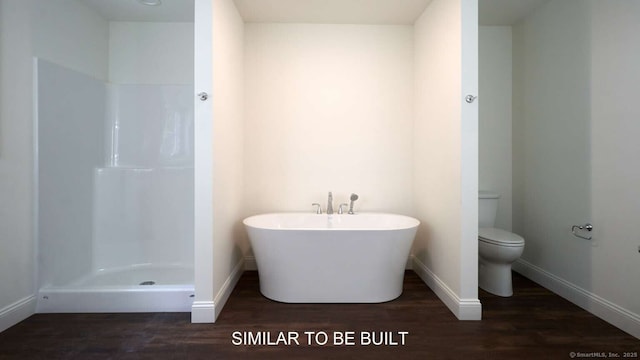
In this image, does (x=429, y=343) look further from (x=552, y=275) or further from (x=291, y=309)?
(x=552, y=275)

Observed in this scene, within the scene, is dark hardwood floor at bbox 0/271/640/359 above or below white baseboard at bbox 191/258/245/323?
below

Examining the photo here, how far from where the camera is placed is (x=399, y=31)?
2.75 meters

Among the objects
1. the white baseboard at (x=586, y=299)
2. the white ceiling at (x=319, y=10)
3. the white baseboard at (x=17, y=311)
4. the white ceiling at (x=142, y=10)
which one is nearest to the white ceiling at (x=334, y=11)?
the white ceiling at (x=319, y=10)

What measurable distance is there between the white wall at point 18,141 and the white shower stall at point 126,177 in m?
0.30

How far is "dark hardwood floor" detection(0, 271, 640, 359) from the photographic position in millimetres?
1536

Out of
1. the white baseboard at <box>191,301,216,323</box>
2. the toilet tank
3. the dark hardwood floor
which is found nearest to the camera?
the dark hardwood floor

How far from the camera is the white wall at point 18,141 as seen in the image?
5.82ft

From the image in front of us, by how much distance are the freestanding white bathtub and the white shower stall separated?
0.91m

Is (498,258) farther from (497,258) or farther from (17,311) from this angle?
(17,311)

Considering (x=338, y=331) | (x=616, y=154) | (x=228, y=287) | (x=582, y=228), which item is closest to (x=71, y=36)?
(x=228, y=287)

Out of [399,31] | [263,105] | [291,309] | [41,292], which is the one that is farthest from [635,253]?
[41,292]

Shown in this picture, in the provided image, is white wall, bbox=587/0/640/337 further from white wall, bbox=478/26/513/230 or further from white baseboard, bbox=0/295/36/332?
white baseboard, bbox=0/295/36/332

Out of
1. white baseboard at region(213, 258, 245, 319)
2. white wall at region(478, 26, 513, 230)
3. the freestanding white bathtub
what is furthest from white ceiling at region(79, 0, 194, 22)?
white wall at region(478, 26, 513, 230)

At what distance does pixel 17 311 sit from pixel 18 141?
1096mm
